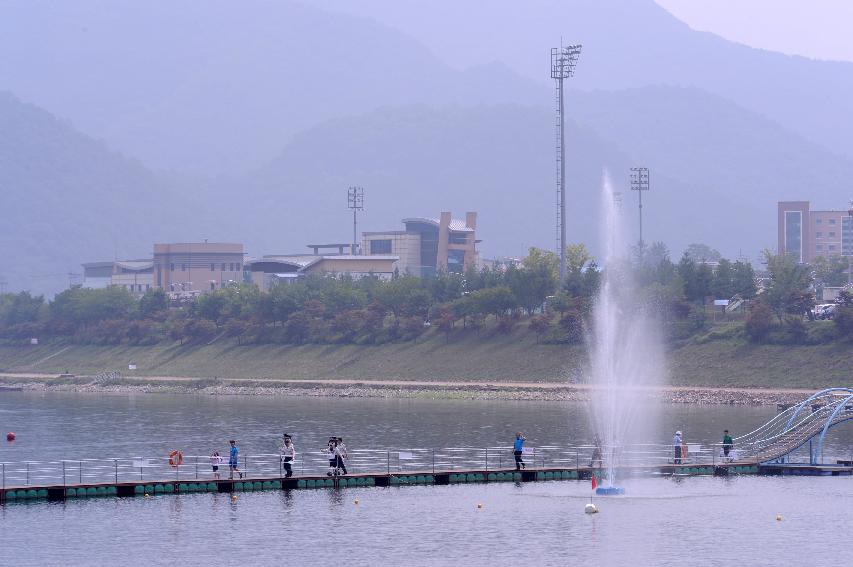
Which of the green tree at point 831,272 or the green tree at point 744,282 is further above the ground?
the green tree at point 831,272

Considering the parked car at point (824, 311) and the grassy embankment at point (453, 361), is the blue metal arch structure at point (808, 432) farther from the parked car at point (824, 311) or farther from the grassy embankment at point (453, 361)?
the parked car at point (824, 311)

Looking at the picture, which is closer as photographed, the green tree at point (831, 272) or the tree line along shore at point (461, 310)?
the tree line along shore at point (461, 310)

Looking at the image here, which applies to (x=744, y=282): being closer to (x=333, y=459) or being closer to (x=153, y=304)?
(x=153, y=304)

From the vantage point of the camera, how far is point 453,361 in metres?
136

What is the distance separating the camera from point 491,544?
47750 millimetres

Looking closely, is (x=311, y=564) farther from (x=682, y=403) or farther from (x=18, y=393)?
(x=18, y=393)

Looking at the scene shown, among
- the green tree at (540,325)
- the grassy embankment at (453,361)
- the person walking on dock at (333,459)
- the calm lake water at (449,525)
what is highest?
the green tree at (540,325)

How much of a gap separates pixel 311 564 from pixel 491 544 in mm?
7070

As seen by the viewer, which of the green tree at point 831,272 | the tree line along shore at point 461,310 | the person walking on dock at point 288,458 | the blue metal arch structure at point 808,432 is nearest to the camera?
the person walking on dock at point 288,458

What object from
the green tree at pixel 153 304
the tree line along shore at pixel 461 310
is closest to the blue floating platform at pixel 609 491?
the tree line along shore at pixel 461 310

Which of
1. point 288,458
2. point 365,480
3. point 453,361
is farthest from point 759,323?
point 288,458

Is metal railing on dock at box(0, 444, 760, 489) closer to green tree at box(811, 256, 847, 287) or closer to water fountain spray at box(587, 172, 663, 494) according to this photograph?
water fountain spray at box(587, 172, 663, 494)

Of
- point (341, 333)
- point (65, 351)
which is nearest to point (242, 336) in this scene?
point (341, 333)

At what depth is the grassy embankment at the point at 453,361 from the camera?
383 ft
